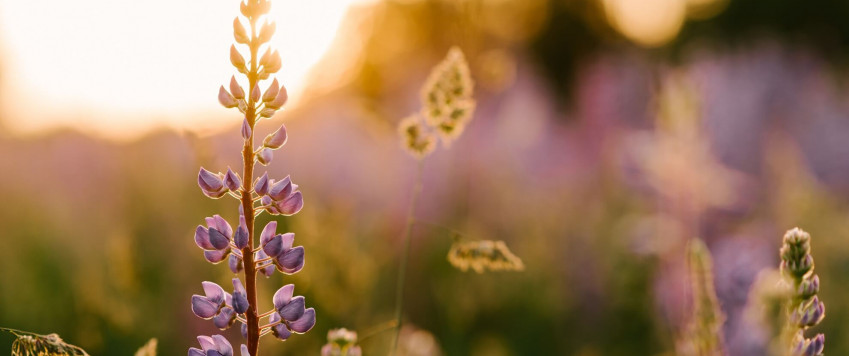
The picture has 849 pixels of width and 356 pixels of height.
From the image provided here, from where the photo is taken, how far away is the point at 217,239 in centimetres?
98

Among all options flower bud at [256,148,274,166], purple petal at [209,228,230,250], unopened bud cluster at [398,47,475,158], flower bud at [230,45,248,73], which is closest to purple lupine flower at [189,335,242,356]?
purple petal at [209,228,230,250]

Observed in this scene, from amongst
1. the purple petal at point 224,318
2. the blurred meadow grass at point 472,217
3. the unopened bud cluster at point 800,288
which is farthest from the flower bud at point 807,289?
the purple petal at point 224,318

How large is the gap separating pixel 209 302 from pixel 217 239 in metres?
0.09

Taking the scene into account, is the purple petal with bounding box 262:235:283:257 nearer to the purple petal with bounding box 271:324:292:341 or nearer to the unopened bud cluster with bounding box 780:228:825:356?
the purple petal with bounding box 271:324:292:341

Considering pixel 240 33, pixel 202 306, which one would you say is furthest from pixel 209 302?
pixel 240 33

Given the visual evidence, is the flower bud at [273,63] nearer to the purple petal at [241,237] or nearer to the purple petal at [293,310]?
the purple petal at [241,237]

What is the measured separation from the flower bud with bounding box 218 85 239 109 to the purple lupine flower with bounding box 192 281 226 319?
24 cm

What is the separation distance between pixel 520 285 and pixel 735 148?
5.79 m

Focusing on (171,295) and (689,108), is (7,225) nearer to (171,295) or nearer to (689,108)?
(171,295)

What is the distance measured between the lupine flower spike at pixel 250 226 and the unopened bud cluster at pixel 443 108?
64cm

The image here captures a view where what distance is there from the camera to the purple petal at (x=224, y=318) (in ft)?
3.20

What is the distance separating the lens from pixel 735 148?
10.1m

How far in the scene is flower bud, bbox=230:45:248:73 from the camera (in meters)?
0.98

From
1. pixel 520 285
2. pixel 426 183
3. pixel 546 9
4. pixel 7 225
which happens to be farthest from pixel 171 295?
pixel 546 9
